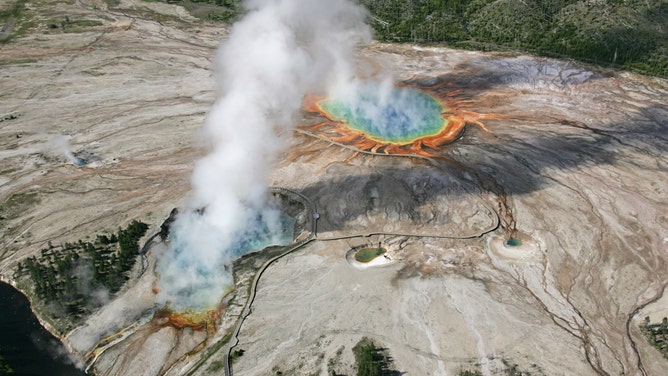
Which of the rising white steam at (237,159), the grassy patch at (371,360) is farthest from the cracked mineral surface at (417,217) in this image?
the rising white steam at (237,159)

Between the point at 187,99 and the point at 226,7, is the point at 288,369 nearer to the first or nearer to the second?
the point at 187,99

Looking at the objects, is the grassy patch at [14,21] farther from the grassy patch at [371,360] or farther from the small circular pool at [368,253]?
the grassy patch at [371,360]

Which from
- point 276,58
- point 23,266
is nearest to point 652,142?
point 276,58

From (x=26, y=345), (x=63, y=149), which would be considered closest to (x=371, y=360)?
(x=26, y=345)

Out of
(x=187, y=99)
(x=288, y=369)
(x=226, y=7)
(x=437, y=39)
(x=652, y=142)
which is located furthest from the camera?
(x=226, y=7)

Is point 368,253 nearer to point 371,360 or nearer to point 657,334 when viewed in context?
point 371,360

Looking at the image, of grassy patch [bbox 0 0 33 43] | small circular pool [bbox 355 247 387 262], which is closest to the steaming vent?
small circular pool [bbox 355 247 387 262]
